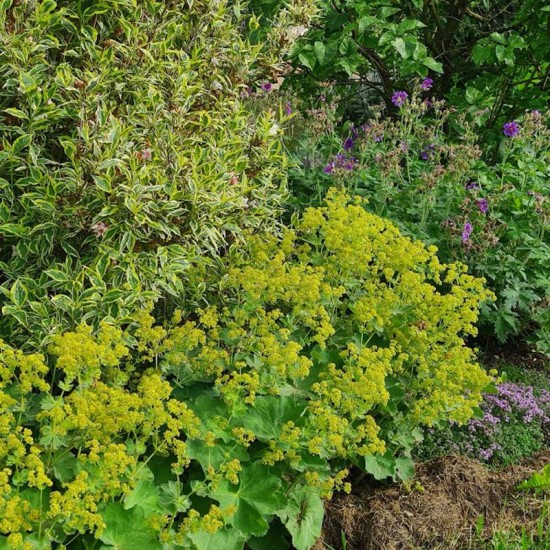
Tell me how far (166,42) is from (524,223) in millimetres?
2244

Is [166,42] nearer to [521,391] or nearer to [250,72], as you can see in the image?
[250,72]

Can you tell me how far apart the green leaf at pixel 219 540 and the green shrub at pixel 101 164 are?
31.6 inches

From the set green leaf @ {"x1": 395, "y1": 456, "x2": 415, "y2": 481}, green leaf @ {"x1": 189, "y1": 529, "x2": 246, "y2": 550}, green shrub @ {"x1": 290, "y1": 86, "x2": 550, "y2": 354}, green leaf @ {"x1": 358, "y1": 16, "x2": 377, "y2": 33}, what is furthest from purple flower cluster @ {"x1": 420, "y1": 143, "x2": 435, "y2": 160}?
green leaf @ {"x1": 189, "y1": 529, "x2": 246, "y2": 550}

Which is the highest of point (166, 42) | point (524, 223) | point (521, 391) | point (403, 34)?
point (166, 42)

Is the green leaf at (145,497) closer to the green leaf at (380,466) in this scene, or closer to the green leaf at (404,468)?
the green leaf at (380,466)

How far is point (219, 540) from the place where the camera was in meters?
2.30

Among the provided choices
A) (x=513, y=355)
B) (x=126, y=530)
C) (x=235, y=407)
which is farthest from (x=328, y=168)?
(x=126, y=530)

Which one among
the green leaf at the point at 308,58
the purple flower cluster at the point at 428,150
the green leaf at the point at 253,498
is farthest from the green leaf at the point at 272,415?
the green leaf at the point at 308,58

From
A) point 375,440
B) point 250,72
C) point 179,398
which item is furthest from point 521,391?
point 250,72

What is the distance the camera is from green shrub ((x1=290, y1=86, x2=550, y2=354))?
3.87 meters

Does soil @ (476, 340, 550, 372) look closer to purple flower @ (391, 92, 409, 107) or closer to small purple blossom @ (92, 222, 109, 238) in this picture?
purple flower @ (391, 92, 409, 107)

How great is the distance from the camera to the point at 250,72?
348cm

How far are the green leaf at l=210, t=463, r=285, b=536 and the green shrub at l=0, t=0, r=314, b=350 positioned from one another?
0.72 m

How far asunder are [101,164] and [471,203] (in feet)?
7.40
